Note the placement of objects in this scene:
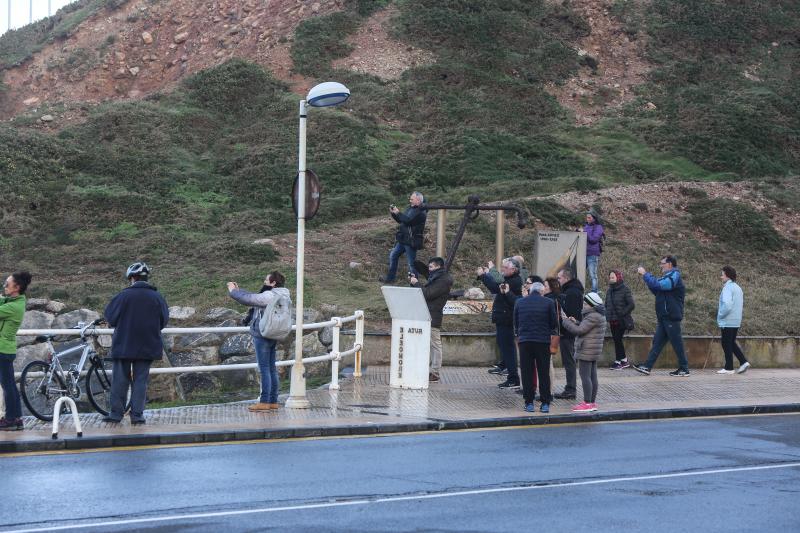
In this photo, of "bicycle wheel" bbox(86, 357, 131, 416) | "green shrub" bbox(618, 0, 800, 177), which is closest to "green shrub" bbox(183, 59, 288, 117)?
"green shrub" bbox(618, 0, 800, 177)

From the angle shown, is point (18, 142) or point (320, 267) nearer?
point (320, 267)

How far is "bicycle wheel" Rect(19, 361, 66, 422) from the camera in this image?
41.6 ft

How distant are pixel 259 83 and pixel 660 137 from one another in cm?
1578

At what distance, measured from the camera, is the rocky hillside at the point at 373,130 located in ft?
96.7

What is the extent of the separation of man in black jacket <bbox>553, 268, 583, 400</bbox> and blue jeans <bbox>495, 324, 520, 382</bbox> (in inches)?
34.7

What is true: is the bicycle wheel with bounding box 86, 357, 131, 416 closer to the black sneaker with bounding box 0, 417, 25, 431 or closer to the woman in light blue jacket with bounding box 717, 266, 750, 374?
the black sneaker with bounding box 0, 417, 25, 431

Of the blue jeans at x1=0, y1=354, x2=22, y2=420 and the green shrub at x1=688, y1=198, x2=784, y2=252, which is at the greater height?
the green shrub at x1=688, y1=198, x2=784, y2=252

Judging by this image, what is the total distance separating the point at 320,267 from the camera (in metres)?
25.5

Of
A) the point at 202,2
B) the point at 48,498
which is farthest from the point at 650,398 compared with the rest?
the point at 202,2

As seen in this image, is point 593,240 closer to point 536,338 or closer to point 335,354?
point 536,338

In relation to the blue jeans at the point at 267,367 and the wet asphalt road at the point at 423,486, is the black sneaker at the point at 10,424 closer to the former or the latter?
the wet asphalt road at the point at 423,486

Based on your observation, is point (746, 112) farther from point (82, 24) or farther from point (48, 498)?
point (48, 498)

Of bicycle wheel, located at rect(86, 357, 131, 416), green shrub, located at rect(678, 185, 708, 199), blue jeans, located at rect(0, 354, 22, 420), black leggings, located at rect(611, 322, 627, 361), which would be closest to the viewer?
blue jeans, located at rect(0, 354, 22, 420)

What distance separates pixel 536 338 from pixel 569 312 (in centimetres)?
143
